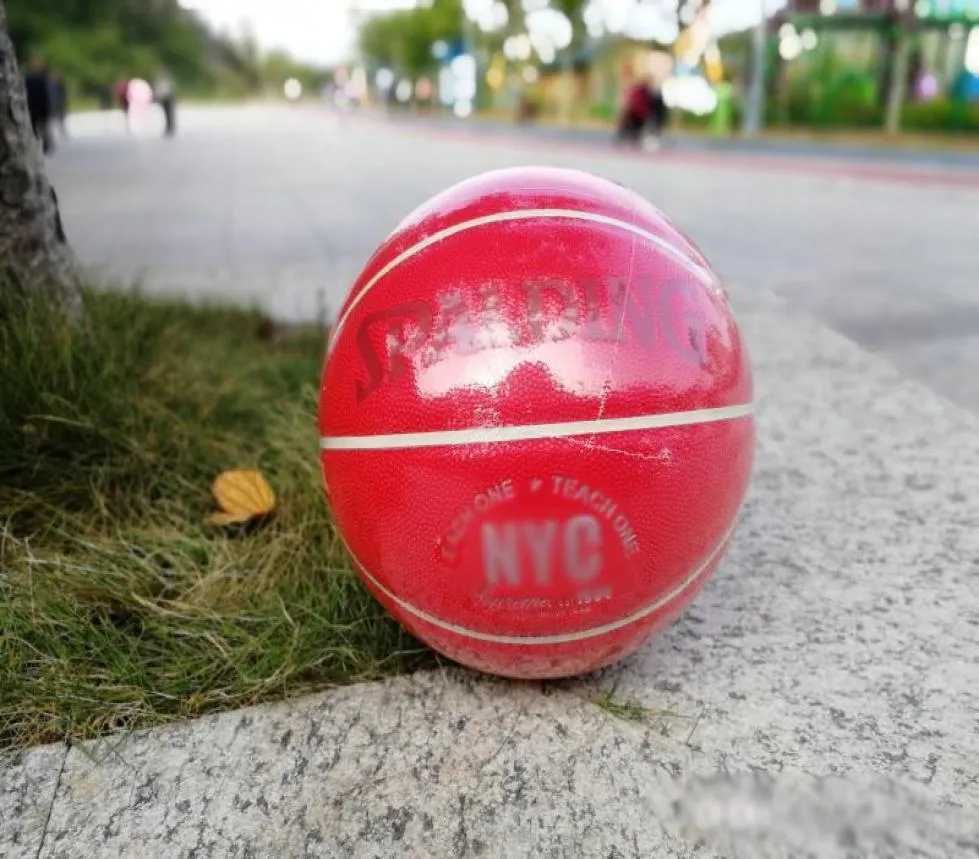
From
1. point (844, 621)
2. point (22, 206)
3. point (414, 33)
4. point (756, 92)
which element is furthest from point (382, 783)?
point (414, 33)

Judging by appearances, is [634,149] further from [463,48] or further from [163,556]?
[463,48]

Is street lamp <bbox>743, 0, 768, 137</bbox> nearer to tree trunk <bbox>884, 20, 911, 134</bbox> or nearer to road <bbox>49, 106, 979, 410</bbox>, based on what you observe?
tree trunk <bbox>884, 20, 911, 134</bbox>

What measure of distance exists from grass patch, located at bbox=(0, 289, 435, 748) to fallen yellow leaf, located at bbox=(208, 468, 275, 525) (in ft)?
0.18

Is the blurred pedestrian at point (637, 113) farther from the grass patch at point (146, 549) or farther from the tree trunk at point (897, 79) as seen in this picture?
the grass patch at point (146, 549)

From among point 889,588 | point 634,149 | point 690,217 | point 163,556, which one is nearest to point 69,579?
point 163,556

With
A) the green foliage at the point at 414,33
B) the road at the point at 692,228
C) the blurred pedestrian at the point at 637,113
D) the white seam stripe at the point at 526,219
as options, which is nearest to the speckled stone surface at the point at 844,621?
the white seam stripe at the point at 526,219

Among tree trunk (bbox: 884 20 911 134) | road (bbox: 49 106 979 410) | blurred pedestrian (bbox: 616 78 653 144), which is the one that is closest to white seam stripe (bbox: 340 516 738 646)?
road (bbox: 49 106 979 410)

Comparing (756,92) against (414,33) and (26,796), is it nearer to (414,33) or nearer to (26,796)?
(26,796)

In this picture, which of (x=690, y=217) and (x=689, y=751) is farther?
(x=690, y=217)

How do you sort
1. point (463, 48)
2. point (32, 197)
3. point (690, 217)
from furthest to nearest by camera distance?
point (463, 48), point (690, 217), point (32, 197)

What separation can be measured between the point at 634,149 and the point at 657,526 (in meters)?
23.0

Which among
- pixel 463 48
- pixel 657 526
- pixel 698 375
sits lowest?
pixel 657 526

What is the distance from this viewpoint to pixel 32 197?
3109 millimetres

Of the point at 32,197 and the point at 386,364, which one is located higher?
the point at 32,197
